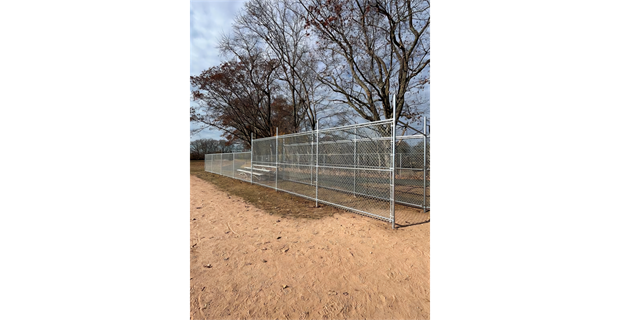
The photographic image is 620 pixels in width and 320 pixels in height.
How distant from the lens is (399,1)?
9.73 m

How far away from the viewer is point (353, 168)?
6.68m

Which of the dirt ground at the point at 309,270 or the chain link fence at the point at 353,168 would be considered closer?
the dirt ground at the point at 309,270

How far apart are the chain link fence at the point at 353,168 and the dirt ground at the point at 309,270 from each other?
1.17 m

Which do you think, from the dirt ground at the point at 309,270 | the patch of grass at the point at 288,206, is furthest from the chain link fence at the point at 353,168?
the dirt ground at the point at 309,270

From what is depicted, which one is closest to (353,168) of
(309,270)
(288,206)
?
(288,206)

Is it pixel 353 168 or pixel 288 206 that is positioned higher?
pixel 353 168

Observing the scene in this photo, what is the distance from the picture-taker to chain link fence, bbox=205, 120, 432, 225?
20.9 ft

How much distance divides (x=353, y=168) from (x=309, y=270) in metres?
3.97

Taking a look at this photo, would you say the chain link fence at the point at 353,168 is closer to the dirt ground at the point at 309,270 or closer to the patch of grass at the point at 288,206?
the patch of grass at the point at 288,206

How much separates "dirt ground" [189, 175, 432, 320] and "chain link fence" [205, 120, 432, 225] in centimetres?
117

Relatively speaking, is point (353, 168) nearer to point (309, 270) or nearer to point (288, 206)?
point (288, 206)

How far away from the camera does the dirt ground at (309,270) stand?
2.40 metres
